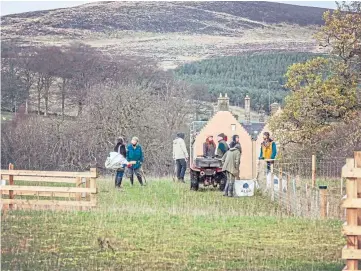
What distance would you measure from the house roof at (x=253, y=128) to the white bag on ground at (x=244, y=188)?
35.3 meters

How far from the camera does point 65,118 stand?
141ft

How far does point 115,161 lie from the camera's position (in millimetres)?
22250

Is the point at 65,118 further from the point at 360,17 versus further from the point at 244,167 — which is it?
the point at 360,17

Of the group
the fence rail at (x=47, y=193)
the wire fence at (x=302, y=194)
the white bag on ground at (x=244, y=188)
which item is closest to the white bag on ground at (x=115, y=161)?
the white bag on ground at (x=244, y=188)

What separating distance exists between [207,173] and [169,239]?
989cm

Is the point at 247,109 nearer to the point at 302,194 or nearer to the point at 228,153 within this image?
the point at 228,153

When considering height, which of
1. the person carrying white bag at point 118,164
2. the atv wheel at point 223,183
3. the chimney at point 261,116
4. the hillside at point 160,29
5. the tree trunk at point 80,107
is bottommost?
the atv wheel at point 223,183

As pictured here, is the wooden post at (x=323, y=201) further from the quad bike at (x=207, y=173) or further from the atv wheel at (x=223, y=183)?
the atv wheel at (x=223, y=183)

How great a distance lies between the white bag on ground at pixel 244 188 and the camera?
68.8ft

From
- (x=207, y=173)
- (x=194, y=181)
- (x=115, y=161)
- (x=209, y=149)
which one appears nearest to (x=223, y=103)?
(x=209, y=149)

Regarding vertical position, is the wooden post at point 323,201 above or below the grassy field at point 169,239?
above

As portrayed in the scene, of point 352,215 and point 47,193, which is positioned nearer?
point 352,215

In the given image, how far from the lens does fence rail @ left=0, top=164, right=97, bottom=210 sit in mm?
17109

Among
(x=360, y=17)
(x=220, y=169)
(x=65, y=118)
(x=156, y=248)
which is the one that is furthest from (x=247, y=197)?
(x=65, y=118)
